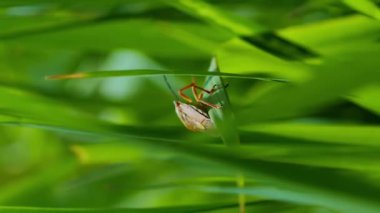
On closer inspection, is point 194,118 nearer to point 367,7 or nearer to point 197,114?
point 197,114

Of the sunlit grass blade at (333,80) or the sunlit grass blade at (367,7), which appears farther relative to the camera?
the sunlit grass blade at (367,7)

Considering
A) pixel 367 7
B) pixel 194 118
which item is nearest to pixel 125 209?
pixel 194 118

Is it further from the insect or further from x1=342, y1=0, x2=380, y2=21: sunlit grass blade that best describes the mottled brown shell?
x1=342, y1=0, x2=380, y2=21: sunlit grass blade

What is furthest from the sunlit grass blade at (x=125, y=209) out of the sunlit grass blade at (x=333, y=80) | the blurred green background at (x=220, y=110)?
the sunlit grass blade at (x=333, y=80)

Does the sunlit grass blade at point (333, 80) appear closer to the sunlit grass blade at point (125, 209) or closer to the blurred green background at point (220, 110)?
the blurred green background at point (220, 110)

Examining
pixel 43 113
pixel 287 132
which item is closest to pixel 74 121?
pixel 43 113

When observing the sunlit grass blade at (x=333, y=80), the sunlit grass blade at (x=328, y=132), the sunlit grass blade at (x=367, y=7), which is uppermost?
the sunlit grass blade at (x=367, y=7)

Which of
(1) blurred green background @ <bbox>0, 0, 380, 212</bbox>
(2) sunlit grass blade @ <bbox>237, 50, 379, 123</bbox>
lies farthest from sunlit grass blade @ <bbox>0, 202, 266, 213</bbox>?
(2) sunlit grass blade @ <bbox>237, 50, 379, 123</bbox>

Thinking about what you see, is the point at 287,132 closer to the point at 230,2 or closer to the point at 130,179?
the point at 230,2
